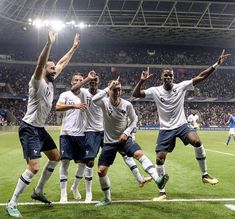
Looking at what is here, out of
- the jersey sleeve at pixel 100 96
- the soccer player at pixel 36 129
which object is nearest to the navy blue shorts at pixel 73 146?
the soccer player at pixel 36 129

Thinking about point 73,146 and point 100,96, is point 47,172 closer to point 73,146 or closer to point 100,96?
point 73,146

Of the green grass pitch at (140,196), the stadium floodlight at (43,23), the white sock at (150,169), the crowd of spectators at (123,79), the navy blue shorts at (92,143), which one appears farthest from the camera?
the crowd of spectators at (123,79)

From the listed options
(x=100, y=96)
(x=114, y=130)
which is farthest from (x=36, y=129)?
(x=114, y=130)

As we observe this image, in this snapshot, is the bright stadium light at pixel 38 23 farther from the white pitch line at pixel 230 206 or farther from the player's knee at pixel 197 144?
the white pitch line at pixel 230 206

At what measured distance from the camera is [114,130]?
8.29m

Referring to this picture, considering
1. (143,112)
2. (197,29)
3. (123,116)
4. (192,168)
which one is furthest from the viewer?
(143,112)

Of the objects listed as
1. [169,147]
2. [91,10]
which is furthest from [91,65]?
[169,147]

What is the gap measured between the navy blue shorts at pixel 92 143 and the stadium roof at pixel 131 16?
39.0 meters

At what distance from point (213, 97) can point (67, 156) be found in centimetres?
6173

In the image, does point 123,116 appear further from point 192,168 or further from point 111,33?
point 111,33

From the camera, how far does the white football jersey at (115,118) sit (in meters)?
8.23

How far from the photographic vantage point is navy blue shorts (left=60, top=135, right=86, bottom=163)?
884 cm

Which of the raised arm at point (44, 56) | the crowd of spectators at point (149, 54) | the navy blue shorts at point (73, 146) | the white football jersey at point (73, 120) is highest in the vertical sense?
the crowd of spectators at point (149, 54)

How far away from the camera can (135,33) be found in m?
59.1
